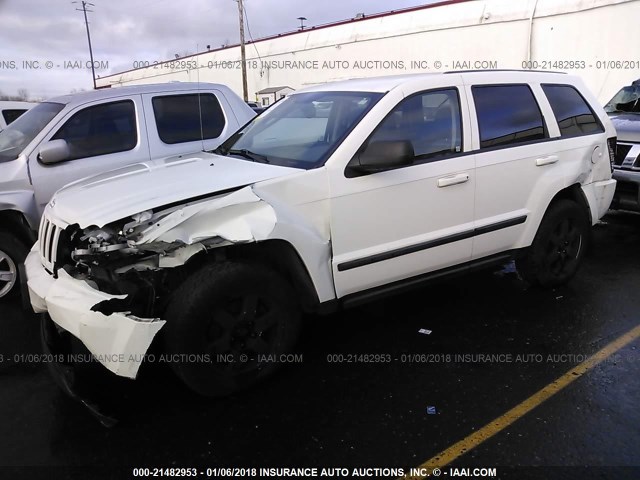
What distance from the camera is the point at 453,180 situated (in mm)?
3533

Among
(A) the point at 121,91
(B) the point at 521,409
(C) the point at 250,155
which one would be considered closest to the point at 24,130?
(A) the point at 121,91

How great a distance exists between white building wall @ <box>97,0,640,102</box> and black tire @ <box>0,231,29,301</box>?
822cm

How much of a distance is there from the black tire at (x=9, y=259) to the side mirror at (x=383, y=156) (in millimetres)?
3136

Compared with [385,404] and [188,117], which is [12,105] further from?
[385,404]

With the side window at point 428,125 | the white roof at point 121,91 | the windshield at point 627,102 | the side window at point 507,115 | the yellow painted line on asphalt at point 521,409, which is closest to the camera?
the yellow painted line on asphalt at point 521,409

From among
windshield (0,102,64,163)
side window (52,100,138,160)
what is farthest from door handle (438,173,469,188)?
windshield (0,102,64,163)

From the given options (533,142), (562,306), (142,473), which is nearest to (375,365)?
(142,473)

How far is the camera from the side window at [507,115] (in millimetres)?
3775

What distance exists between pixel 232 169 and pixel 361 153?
82 centimetres

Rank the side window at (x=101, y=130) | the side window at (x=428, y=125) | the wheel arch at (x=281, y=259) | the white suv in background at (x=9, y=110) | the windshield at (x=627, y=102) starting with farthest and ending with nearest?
the white suv in background at (x=9, y=110) < the windshield at (x=627, y=102) < the side window at (x=101, y=130) < the side window at (x=428, y=125) < the wheel arch at (x=281, y=259)

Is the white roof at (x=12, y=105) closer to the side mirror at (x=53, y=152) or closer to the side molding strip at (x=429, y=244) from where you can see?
the side mirror at (x=53, y=152)

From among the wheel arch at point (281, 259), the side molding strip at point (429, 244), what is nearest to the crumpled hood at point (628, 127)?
the side molding strip at point (429, 244)

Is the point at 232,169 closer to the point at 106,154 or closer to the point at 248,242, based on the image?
the point at 248,242

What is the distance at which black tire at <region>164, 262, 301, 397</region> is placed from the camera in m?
2.72
